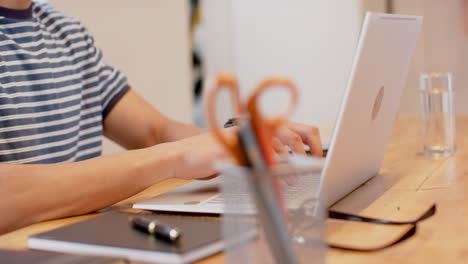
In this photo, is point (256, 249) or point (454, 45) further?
point (454, 45)

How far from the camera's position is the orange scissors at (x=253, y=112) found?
50cm

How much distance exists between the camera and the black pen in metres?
0.71

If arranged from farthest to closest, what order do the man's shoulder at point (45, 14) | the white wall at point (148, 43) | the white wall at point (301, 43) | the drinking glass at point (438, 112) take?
1. the white wall at point (301, 43)
2. the white wall at point (148, 43)
3. the man's shoulder at point (45, 14)
4. the drinking glass at point (438, 112)

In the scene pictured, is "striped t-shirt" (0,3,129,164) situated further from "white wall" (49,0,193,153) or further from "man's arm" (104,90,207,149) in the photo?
"white wall" (49,0,193,153)

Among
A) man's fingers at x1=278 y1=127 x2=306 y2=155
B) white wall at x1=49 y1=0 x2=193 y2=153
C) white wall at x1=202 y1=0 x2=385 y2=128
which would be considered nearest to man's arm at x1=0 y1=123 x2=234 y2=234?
man's fingers at x1=278 y1=127 x2=306 y2=155

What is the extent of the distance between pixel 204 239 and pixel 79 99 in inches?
36.5

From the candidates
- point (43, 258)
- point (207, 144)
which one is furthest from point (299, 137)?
point (43, 258)

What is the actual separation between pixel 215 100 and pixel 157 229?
271mm

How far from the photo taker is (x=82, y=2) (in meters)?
2.49

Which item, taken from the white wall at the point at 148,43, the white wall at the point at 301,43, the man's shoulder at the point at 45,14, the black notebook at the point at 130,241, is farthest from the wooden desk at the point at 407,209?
the white wall at the point at 301,43

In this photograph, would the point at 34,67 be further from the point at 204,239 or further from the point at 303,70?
the point at 303,70

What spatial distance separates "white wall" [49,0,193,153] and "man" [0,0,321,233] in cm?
85

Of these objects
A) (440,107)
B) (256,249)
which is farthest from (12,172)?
(440,107)

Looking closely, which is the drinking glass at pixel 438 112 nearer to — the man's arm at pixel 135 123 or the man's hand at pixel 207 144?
the man's hand at pixel 207 144
